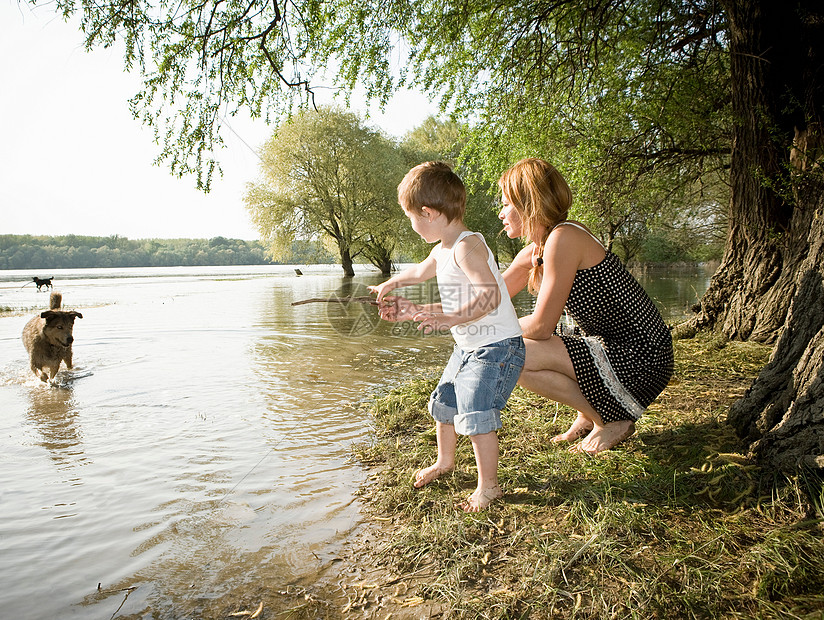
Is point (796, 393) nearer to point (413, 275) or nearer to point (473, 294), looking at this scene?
point (473, 294)

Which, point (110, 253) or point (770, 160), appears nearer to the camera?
point (770, 160)

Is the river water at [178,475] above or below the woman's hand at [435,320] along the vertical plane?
below

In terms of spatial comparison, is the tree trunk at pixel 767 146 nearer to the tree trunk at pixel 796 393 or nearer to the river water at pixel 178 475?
the tree trunk at pixel 796 393

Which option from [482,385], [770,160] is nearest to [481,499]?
[482,385]

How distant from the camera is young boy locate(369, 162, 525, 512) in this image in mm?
2869

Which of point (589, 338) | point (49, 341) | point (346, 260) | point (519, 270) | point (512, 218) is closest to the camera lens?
point (589, 338)

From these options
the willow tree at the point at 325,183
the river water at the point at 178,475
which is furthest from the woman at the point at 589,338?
the willow tree at the point at 325,183

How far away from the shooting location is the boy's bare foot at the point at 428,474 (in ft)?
10.5

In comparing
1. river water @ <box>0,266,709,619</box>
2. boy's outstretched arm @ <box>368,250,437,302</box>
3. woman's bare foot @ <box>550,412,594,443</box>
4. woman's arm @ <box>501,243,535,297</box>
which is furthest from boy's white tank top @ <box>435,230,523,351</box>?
river water @ <box>0,266,709,619</box>

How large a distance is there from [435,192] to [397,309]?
0.72 m

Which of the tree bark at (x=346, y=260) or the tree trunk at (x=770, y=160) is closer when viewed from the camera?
the tree trunk at (x=770, y=160)

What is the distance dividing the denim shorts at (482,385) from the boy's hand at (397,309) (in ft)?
1.33

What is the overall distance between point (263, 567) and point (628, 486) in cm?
191

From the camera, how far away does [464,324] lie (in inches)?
118
